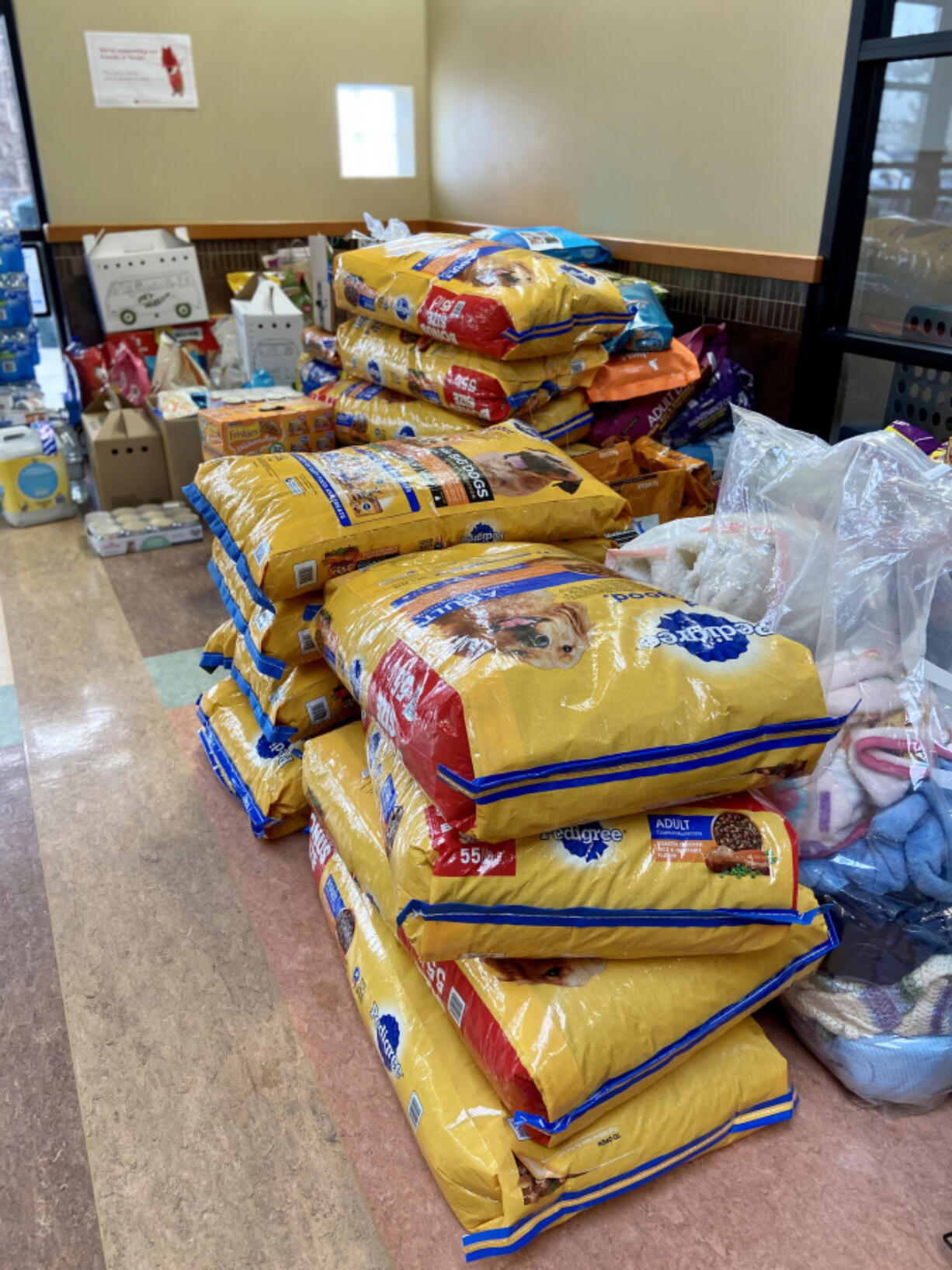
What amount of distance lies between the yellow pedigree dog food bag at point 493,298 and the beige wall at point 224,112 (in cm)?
211

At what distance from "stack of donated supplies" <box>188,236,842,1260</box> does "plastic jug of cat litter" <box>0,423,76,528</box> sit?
2344mm

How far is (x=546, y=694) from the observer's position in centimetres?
102

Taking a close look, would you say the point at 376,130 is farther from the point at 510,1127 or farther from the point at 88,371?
the point at 510,1127

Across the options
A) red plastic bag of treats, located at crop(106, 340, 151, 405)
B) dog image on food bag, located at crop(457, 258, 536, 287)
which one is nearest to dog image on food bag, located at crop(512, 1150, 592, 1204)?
dog image on food bag, located at crop(457, 258, 536, 287)

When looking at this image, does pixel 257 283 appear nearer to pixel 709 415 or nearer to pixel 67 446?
pixel 67 446

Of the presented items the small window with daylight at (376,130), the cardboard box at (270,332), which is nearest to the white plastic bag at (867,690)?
the cardboard box at (270,332)

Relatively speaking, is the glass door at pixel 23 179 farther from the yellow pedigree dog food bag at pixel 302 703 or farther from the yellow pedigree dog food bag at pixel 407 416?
the yellow pedigree dog food bag at pixel 302 703

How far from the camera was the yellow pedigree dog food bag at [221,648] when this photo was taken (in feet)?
6.04

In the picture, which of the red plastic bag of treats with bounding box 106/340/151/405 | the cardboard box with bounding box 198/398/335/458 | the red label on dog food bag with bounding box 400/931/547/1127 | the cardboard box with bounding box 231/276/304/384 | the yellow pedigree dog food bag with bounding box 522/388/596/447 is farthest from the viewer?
the red plastic bag of treats with bounding box 106/340/151/405

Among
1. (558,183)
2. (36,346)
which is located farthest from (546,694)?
(36,346)

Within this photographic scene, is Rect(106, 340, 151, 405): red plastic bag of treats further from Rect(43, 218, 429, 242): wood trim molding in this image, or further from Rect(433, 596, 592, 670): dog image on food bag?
Rect(433, 596, 592, 670): dog image on food bag

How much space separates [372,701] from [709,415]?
1.74m

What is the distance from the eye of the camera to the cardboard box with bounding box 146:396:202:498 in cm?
312

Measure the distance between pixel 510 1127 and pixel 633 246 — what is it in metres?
2.68
